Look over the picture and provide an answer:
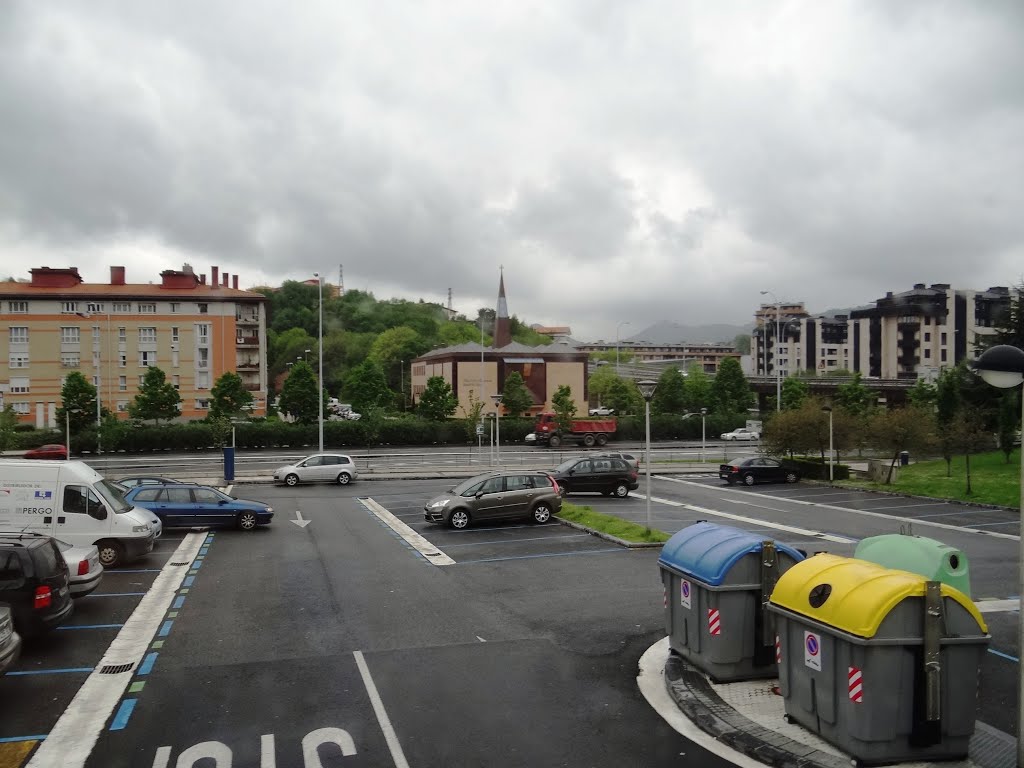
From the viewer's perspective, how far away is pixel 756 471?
120 ft

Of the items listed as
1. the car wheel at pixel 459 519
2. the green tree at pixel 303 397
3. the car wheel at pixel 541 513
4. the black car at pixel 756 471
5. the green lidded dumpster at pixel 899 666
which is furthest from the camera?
the green tree at pixel 303 397

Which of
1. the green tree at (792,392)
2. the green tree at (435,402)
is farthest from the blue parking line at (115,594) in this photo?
the green tree at (792,392)

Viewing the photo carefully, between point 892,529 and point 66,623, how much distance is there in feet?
67.6

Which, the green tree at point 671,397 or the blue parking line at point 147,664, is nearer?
the blue parking line at point 147,664

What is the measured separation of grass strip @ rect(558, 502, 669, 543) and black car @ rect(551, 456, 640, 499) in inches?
208

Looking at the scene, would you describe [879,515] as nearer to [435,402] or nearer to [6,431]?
[435,402]

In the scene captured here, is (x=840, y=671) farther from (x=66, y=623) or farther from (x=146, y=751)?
(x=66, y=623)

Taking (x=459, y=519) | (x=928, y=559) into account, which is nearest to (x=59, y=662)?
(x=928, y=559)

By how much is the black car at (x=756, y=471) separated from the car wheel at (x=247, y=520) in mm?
22039

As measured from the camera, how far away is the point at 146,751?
310 inches

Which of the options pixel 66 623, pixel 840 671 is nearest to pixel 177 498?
pixel 66 623

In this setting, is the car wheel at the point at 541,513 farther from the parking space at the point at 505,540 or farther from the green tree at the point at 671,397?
the green tree at the point at 671,397

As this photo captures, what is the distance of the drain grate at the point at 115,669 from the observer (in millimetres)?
10242

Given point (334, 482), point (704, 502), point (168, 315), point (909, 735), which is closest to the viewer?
point (909, 735)
